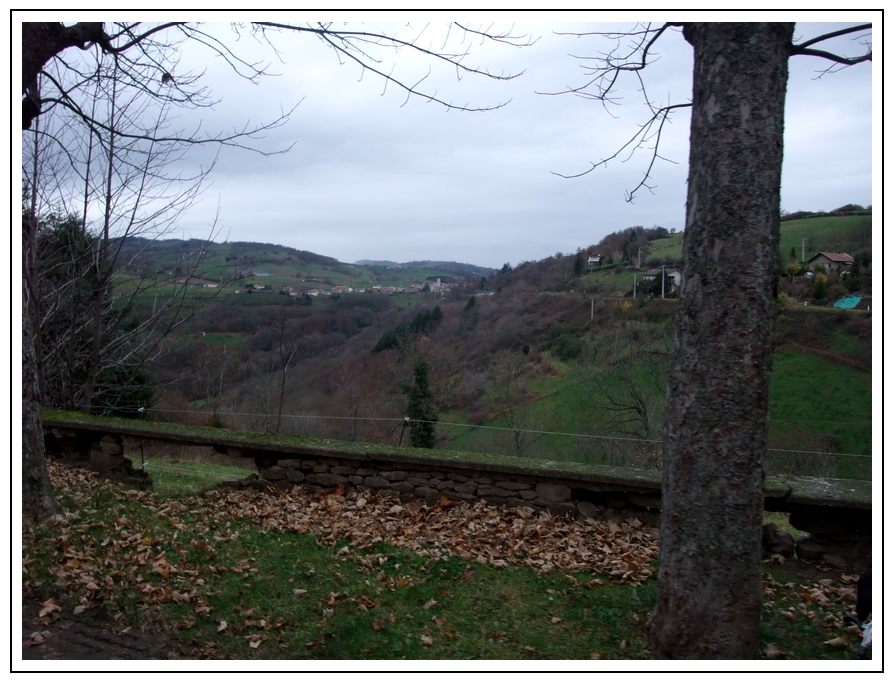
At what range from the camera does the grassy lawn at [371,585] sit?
3.82 m

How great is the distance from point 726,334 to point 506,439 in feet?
73.7

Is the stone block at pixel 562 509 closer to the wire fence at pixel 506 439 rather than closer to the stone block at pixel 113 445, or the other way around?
the stone block at pixel 113 445

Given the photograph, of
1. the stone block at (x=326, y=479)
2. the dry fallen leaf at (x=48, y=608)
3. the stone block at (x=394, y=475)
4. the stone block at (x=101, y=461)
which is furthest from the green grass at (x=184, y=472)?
the dry fallen leaf at (x=48, y=608)

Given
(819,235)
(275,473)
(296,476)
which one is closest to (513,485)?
(296,476)

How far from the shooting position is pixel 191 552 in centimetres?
493

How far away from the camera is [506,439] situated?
25453mm

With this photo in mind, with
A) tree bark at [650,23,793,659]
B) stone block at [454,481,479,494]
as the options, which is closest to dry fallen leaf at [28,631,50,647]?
tree bark at [650,23,793,659]

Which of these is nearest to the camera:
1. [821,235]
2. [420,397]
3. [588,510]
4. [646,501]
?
[646,501]

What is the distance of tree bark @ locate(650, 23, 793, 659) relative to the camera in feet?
10.8

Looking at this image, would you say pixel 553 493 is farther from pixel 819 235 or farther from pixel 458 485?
pixel 819 235

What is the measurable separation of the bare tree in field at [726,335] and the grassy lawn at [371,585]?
63 cm

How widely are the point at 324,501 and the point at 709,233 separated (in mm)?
4506

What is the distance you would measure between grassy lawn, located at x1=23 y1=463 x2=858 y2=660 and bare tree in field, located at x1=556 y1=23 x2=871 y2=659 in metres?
0.63

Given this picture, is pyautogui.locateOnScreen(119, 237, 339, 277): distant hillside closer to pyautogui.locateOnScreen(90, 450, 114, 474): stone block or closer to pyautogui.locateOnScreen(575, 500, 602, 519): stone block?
pyautogui.locateOnScreen(90, 450, 114, 474): stone block
